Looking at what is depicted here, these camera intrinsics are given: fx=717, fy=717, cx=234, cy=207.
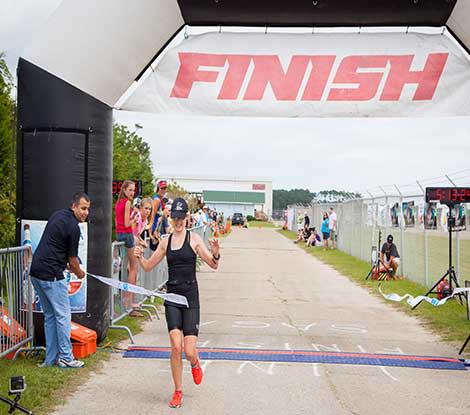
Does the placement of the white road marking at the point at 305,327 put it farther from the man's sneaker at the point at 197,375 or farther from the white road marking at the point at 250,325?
the man's sneaker at the point at 197,375

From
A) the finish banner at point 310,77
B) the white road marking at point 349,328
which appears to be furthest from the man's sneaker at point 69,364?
the white road marking at point 349,328

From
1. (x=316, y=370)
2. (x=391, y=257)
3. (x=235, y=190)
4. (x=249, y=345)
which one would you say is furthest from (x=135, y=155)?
(x=235, y=190)

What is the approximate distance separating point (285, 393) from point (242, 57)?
482 cm

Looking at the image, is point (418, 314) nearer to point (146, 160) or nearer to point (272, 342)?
point (272, 342)

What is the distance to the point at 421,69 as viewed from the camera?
31.8 ft

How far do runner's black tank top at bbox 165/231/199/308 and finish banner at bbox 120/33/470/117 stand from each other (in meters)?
3.58

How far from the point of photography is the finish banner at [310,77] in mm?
9688

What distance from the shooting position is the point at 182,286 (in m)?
6.66

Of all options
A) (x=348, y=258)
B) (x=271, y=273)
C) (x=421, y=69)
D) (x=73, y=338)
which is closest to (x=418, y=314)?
(x=421, y=69)

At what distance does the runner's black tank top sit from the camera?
263 inches

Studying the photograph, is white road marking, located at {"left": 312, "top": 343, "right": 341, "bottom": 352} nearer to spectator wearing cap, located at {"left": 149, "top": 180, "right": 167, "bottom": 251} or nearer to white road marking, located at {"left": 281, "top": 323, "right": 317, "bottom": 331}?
white road marking, located at {"left": 281, "top": 323, "right": 317, "bottom": 331}

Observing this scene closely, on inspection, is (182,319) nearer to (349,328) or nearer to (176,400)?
(176,400)

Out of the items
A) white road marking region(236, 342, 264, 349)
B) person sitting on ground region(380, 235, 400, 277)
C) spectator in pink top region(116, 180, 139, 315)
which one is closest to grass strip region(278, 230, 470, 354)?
person sitting on ground region(380, 235, 400, 277)

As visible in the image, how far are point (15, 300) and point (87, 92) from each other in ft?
8.32
